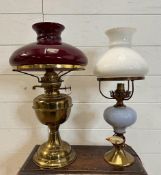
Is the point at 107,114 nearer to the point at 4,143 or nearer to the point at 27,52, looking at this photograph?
the point at 27,52

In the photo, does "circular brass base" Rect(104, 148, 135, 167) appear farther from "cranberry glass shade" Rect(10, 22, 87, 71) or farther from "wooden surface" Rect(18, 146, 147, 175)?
"cranberry glass shade" Rect(10, 22, 87, 71)

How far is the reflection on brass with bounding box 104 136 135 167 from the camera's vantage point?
739 mm

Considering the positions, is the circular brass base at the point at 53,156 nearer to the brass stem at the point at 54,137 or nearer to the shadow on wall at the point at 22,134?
the brass stem at the point at 54,137

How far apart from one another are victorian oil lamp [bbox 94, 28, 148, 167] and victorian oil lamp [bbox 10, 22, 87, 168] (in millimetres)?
88

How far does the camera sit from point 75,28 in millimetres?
945

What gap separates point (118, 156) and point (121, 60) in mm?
366

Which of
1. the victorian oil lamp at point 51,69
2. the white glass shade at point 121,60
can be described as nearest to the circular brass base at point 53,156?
the victorian oil lamp at point 51,69

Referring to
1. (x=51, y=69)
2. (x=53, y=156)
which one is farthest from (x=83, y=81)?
(x=53, y=156)

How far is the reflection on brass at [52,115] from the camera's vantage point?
72 centimetres

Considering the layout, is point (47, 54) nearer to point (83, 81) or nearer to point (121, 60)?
point (121, 60)

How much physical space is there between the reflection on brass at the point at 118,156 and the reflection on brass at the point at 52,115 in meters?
0.15

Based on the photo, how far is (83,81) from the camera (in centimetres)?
97

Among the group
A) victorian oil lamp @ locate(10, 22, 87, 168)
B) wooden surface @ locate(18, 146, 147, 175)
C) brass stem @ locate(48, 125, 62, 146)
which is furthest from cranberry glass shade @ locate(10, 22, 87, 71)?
wooden surface @ locate(18, 146, 147, 175)

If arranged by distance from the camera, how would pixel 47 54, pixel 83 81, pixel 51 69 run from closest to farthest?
pixel 47 54 → pixel 51 69 → pixel 83 81
